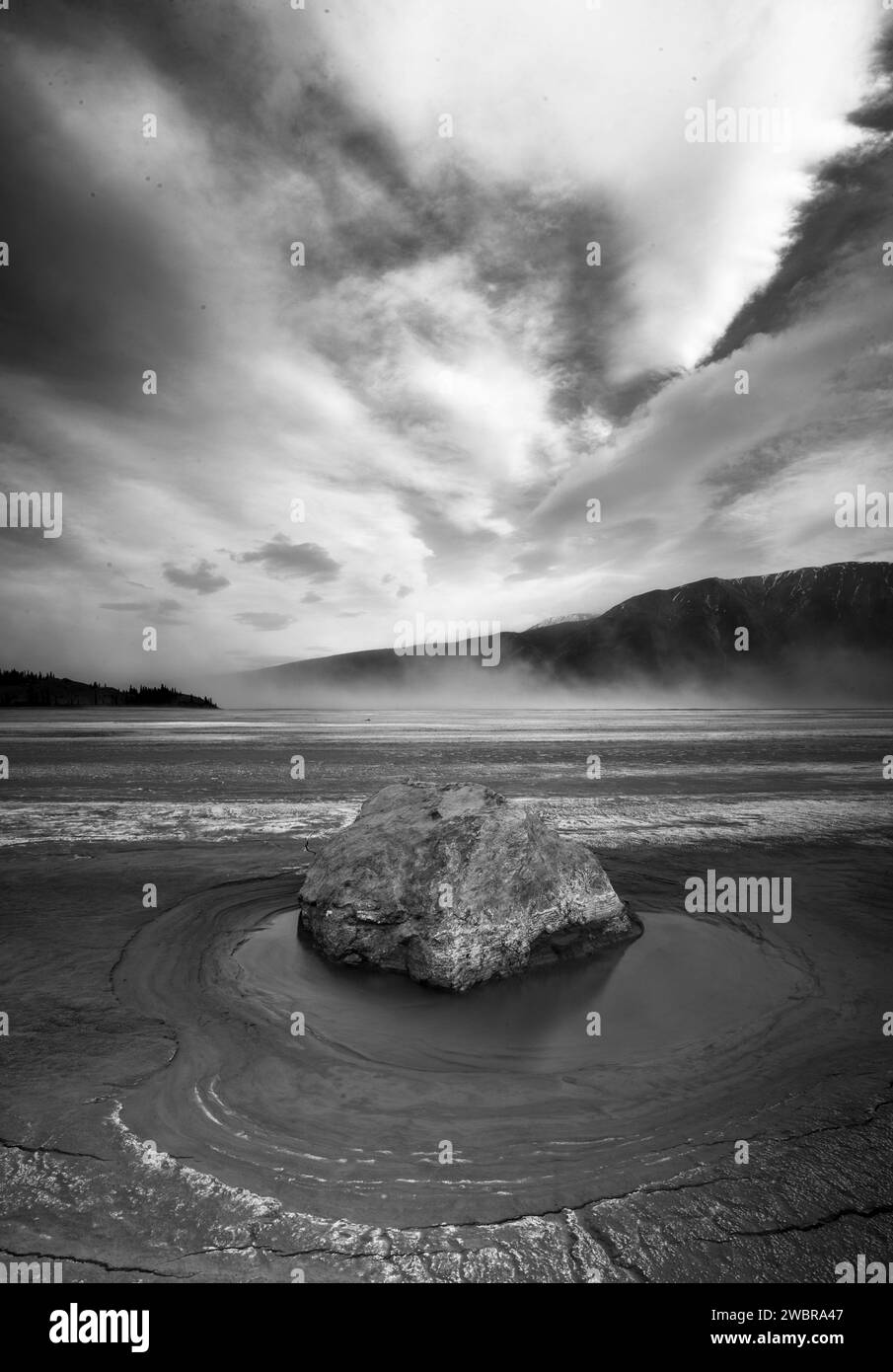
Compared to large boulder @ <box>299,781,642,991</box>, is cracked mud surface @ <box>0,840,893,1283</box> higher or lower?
lower

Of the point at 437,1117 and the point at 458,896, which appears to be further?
the point at 458,896

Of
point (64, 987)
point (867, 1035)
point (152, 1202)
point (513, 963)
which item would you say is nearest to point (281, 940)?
point (64, 987)

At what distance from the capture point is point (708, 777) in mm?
19797

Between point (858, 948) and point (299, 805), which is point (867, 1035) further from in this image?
point (299, 805)

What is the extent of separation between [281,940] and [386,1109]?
10.3 feet

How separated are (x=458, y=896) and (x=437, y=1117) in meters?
2.25

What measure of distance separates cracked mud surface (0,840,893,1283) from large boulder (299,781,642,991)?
393 mm

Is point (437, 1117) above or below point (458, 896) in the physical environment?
below

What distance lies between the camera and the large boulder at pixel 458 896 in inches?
232

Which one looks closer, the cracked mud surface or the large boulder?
the cracked mud surface

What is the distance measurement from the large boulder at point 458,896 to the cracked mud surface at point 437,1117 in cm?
39

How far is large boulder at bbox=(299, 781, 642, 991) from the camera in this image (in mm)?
5895

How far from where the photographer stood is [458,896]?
5.96 m

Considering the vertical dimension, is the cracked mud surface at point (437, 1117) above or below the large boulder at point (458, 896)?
below
